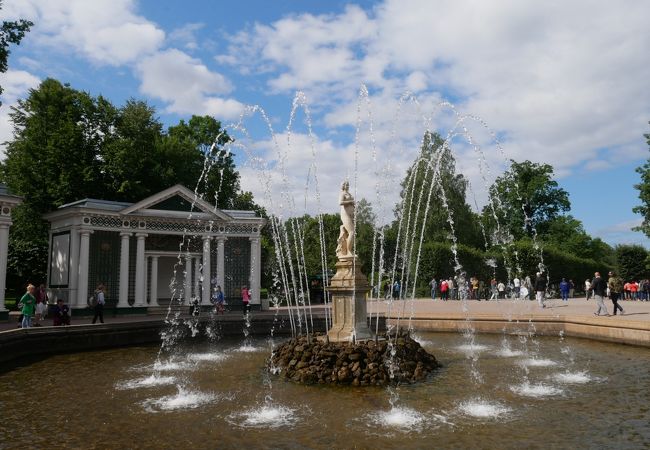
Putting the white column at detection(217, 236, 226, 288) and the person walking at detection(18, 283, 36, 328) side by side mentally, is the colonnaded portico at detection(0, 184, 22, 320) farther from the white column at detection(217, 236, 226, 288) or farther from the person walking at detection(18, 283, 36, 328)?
the white column at detection(217, 236, 226, 288)

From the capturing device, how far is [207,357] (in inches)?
577

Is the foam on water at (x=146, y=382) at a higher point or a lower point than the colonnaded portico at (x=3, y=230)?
lower

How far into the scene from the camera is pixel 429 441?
22.5 ft

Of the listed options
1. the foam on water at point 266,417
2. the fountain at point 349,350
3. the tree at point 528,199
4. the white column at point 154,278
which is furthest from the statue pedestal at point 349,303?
the tree at point 528,199

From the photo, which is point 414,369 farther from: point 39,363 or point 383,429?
point 39,363

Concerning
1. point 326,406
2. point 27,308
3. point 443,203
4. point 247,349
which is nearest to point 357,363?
point 326,406

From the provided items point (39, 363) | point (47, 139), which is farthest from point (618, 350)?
point (47, 139)

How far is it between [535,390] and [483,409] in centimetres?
186

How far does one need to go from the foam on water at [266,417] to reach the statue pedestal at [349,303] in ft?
14.2

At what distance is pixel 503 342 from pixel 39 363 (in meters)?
13.7

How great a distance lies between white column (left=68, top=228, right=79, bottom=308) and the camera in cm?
2636

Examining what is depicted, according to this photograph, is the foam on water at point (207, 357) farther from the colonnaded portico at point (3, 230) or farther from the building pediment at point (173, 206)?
the building pediment at point (173, 206)

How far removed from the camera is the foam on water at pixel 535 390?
9305 millimetres

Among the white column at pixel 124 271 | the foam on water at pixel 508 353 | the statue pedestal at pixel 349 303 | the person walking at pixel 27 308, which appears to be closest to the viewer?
the statue pedestal at pixel 349 303
